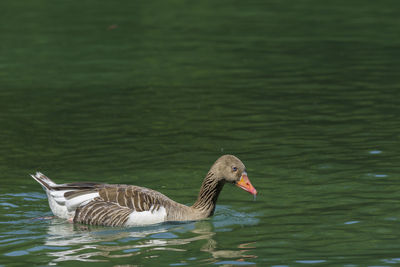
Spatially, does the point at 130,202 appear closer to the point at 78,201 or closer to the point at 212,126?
the point at 78,201

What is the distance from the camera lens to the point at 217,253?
13820 millimetres

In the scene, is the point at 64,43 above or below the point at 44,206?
above

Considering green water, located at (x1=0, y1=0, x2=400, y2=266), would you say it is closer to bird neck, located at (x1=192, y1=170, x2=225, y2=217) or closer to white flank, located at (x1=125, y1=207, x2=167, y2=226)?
white flank, located at (x1=125, y1=207, x2=167, y2=226)

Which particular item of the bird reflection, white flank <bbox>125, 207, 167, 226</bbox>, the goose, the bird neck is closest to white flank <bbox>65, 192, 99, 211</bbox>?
the goose

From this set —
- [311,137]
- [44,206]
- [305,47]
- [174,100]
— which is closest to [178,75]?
[174,100]

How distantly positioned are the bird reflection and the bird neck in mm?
231

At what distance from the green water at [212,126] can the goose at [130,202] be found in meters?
0.27

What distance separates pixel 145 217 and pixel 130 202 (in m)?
0.42

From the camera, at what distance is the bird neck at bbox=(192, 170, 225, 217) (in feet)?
52.8

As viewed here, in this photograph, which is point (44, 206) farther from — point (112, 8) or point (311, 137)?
point (112, 8)

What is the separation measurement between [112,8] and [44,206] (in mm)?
29415

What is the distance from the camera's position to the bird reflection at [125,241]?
13758 mm

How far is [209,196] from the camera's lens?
1609 centimetres

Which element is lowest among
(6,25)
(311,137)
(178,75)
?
(311,137)
